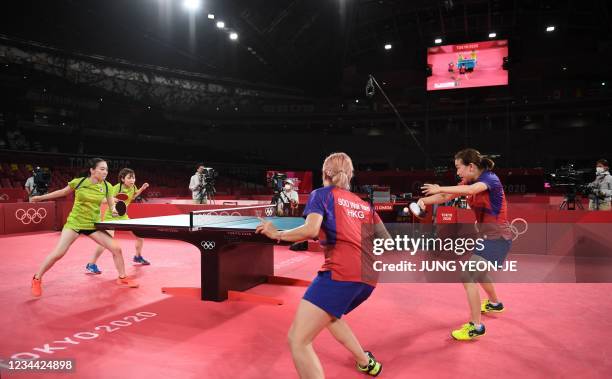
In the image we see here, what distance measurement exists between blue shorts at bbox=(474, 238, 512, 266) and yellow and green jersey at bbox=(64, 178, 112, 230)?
4.69m

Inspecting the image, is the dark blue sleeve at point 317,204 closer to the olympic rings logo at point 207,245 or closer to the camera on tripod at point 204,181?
the olympic rings logo at point 207,245

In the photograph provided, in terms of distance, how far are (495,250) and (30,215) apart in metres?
12.1

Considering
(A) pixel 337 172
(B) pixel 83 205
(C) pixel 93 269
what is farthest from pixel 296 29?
(A) pixel 337 172

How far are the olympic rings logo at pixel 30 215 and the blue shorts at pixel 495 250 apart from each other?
12000 millimetres

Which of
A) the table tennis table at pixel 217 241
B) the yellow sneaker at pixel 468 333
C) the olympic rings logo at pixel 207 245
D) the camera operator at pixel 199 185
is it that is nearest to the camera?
the yellow sneaker at pixel 468 333

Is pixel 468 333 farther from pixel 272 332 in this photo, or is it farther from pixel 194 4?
pixel 194 4

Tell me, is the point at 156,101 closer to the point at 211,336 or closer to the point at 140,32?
the point at 140,32

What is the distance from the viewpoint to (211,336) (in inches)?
147

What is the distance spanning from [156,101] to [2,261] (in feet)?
74.2

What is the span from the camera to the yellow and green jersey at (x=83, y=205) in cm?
518

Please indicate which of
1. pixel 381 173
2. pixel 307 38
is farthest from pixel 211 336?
pixel 381 173

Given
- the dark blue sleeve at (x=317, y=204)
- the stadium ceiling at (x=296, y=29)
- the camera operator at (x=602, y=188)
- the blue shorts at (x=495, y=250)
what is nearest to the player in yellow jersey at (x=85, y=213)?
the dark blue sleeve at (x=317, y=204)

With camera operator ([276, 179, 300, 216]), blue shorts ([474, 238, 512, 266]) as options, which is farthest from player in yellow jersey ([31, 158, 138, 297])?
blue shorts ([474, 238, 512, 266])

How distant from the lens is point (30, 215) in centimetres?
1120
